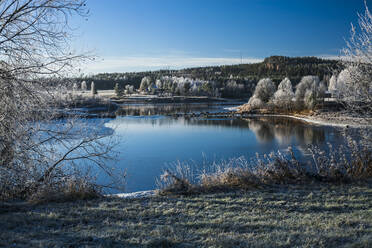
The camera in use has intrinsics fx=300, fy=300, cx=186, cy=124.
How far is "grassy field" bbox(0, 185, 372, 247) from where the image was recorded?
3.74 m

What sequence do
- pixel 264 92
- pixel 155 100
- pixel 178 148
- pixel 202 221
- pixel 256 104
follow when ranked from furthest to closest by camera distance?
pixel 155 100 < pixel 264 92 < pixel 256 104 < pixel 178 148 < pixel 202 221

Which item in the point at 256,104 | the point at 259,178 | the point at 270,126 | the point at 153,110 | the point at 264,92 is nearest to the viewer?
the point at 259,178

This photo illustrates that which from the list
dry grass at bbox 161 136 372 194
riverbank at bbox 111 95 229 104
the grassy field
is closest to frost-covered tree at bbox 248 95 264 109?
riverbank at bbox 111 95 229 104

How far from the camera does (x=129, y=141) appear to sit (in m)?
20.4

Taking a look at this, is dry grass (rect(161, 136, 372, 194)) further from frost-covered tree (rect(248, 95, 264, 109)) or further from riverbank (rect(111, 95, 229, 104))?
riverbank (rect(111, 95, 229, 104))

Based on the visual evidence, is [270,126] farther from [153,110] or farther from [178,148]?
[153,110]

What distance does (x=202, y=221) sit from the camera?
15.1 feet

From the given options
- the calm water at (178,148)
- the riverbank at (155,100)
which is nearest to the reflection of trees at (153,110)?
the riverbank at (155,100)

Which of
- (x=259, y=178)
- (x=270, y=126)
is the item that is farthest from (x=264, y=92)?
(x=259, y=178)

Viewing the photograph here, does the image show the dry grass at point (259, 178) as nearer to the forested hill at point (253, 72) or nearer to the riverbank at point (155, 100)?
the riverbank at point (155, 100)

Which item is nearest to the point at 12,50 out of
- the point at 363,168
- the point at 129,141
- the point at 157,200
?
the point at 157,200

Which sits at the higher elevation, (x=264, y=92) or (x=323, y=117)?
(x=264, y=92)

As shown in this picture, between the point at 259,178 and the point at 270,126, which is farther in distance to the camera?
the point at 270,126

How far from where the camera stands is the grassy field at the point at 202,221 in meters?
3.74
